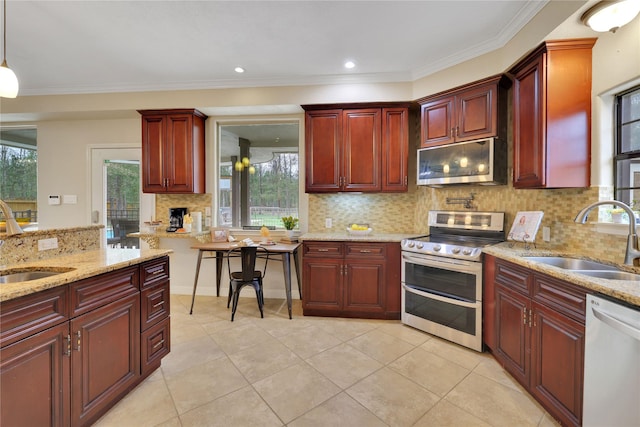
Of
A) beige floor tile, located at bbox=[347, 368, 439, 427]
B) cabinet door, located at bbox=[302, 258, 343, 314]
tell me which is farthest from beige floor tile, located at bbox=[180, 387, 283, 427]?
cabinet door, located at bbox=[302, 258, 343, 314]

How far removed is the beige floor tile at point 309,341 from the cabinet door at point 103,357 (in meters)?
1.17

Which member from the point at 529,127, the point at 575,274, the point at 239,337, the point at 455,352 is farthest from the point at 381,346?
the point at 529,127

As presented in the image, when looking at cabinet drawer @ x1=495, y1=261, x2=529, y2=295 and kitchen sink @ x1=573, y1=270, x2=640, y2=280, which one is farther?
cabinet drawer @ x1=495, y1=261, x2=529, y2=295

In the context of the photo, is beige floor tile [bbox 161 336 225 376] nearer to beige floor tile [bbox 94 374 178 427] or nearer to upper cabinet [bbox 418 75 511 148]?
beige floor tile [bbox 94 374 178 427]

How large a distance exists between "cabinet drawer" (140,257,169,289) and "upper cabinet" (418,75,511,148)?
9.15 ft

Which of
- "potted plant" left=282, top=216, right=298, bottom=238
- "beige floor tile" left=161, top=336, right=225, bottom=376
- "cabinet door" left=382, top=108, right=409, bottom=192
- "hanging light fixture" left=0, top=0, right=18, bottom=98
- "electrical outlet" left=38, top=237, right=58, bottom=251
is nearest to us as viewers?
"hanging light fixture" left=0, top=0, right=18, bottom=98

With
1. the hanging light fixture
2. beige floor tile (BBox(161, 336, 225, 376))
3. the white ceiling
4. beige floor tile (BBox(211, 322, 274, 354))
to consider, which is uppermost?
the white ceiling

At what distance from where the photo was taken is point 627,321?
119 cm

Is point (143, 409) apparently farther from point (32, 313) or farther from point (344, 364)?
point (344, 364)

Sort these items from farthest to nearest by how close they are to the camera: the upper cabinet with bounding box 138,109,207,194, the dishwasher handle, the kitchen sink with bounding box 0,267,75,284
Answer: the upper cabinet with bounding box 138,109,207,194
the kitchen sink with bounding box 0,267,75,284
the dishwasher handle

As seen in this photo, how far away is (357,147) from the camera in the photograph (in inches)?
129

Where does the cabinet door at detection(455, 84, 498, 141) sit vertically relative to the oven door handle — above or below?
above

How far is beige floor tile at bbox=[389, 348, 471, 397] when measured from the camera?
1949 millimetres

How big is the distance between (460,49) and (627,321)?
250 cm
